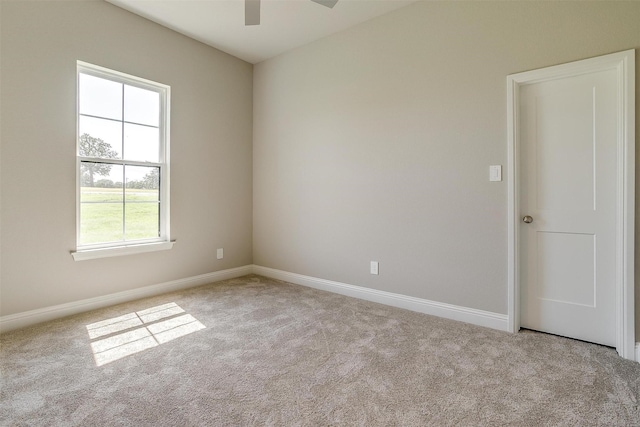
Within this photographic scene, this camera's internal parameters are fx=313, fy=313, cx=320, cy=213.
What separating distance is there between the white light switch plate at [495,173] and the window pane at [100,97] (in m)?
3.48

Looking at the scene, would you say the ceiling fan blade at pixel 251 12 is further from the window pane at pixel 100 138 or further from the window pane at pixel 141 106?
the window pane at pixel 100 138

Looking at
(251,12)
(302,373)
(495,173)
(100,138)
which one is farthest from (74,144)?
(495,173)

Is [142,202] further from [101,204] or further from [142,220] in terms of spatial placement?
[101,204]

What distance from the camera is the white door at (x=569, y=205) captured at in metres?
2.18

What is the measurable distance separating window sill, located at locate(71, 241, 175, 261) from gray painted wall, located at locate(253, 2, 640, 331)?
4.49ft

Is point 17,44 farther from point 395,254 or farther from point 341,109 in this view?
point 395,254

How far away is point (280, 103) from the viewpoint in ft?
13.2

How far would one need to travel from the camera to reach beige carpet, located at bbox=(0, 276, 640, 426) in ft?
4.99

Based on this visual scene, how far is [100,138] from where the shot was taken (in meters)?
2.99

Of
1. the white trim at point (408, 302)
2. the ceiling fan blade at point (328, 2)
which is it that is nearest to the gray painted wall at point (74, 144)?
the white trim at point (408, 302)

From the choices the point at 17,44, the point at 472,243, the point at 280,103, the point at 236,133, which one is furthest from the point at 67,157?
the point at 472,243

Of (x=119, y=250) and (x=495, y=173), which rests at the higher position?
(x=495, y=173)

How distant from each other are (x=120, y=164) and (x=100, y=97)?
64cm

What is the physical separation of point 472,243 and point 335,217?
1435 mm
